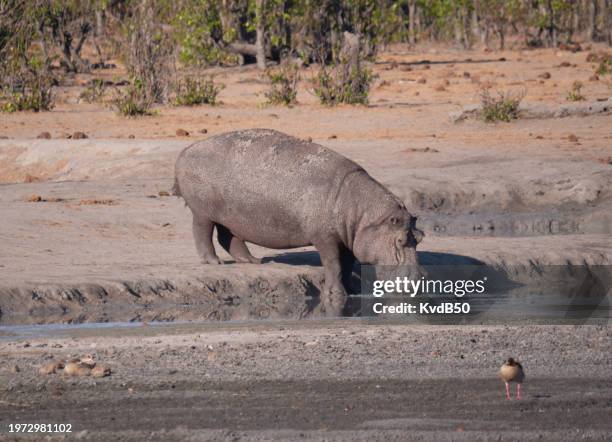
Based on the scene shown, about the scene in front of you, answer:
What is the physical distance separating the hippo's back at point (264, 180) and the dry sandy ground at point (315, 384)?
1.67m

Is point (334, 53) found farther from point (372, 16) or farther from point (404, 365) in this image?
point (404, 365)

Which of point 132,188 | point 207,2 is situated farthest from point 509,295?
point 207,2

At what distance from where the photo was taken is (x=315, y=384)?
693cm

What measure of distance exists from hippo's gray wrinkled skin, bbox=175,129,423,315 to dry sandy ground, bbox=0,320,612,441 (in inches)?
48.1

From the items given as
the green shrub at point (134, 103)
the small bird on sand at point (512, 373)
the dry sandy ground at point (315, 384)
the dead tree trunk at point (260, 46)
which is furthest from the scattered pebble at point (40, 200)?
the dead tree trunk at point (260, 46)

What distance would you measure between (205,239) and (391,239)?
1.99 metres

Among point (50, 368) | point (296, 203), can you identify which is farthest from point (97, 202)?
point (50, 368)

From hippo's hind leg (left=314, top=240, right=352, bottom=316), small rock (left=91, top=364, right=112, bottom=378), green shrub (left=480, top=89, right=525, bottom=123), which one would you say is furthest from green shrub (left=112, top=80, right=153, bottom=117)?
small rock (left=91, top=364, right=112, bottom=378)

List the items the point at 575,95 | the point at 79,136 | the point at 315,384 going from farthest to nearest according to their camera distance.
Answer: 1. the point at 575,95
2. the point at 79,136
3. the point at 315,384

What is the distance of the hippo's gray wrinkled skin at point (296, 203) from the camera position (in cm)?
1001

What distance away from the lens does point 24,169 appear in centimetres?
1767

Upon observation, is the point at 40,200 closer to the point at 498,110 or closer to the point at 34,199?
the point at 34,199

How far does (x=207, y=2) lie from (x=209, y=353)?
2382cm

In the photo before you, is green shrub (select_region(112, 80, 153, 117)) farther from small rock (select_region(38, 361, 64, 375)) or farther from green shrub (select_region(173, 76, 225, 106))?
small rock (select_region(38, 361, 64, 375))
